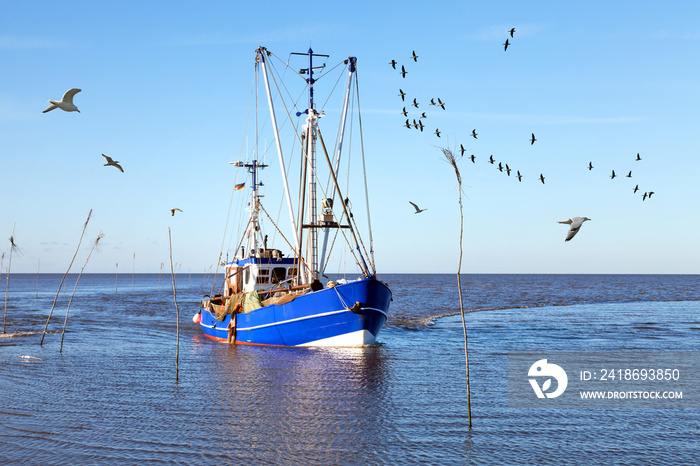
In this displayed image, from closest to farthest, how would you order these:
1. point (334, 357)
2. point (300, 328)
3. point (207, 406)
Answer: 1. point (207, 406)
2. point (334, 357)
3. point (300, 328)

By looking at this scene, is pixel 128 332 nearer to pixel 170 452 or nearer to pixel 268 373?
pixel 268 373

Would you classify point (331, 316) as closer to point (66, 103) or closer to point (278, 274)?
point (278, 274)

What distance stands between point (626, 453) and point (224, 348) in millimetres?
20473

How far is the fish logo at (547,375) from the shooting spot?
17548 mm

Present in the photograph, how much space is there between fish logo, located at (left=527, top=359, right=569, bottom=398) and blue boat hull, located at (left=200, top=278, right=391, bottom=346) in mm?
7001

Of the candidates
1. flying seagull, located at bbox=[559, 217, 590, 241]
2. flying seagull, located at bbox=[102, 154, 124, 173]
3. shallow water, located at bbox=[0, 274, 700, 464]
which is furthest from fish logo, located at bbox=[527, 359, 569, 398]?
flying seagull, located at bbox=[102, 154, 124, 173]

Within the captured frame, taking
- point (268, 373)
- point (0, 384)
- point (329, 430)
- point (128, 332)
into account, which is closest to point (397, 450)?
point (329, 430)

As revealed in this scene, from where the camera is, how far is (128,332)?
38062 millimetres

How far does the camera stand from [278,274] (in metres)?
32.0

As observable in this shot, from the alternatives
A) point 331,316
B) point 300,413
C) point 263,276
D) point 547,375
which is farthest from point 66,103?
point 263,276

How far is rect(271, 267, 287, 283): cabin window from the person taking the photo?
104ft

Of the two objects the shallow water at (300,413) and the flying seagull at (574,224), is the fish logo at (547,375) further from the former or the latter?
the flying seagull at (574,224)

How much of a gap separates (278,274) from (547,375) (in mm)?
15878

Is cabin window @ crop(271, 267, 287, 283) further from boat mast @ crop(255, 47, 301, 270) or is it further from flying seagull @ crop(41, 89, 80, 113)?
flying seagull @ crop(41, 89, 80, 113)
